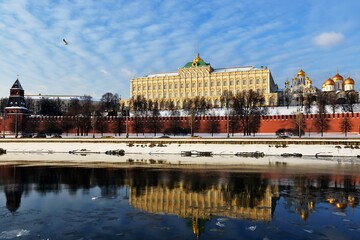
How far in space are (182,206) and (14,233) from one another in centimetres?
547

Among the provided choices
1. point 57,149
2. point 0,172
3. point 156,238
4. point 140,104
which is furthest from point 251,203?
point 140,104

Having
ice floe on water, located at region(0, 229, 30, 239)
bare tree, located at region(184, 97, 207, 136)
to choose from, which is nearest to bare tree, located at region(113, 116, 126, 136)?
bare tree, located at region(184, 97, 207, 136)

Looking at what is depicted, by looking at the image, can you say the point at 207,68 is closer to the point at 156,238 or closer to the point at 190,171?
the point at 190,171

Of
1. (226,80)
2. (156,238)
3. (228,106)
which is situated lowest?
(156,238)

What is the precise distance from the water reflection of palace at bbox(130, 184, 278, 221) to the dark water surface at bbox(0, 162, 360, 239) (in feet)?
0.10

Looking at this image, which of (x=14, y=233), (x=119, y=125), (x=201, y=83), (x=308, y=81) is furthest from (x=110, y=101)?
(x=14, y=233)

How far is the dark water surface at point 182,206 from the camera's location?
9.61 m

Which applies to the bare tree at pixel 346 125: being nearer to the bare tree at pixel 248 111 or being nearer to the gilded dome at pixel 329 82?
the bare tree at pixel 248 111

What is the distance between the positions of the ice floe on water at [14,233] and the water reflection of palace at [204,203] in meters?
3.97

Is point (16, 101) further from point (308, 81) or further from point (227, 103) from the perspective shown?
point (308, 81)

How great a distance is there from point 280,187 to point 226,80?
255 ft

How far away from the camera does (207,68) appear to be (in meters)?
95.5

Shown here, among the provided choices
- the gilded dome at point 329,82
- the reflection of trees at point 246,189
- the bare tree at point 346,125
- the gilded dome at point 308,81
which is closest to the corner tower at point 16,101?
the reflection of trees at point 246,189

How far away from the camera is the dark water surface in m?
9.61
